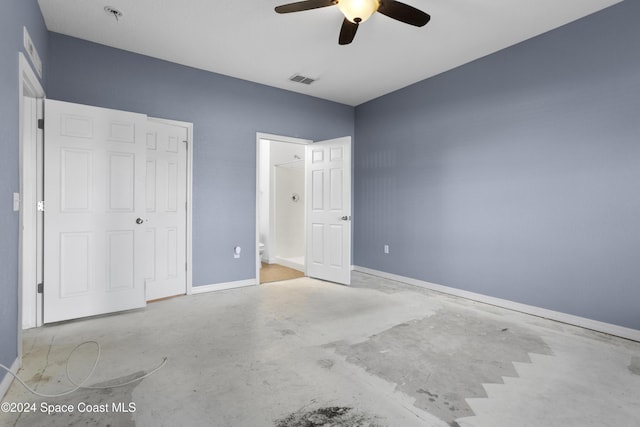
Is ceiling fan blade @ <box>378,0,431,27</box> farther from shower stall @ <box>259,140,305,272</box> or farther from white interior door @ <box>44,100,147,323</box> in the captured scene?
shower stall @ <box>259,140,305,272</box>

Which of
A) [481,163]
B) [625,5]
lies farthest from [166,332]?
[625,5]

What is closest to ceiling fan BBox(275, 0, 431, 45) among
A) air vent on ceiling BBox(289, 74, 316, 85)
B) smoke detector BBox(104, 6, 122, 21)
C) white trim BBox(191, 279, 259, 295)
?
smoke detector BBox(104, 6, 122, 21)

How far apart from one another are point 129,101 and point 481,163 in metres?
4.24

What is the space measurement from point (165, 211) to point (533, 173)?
4218 mm

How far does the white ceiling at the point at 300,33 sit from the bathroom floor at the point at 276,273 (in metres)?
2.98

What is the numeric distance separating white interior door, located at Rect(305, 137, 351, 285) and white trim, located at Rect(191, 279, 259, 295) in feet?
3.22

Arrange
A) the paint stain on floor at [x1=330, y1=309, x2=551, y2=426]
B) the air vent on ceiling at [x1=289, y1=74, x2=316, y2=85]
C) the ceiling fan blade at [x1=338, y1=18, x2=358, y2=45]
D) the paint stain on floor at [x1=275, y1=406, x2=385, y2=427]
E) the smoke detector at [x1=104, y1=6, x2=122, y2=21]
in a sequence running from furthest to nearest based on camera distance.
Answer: the air vent on ceiling at [x1=289, y1=74, x2=316, y2=85], the smoke detector at [x1=104, y1=6, x2=122, y2=21], the ceiling fan blade at [x1=338, y1=18, x2=358, y2=45], the paint stain on floor at [x1=330, y1=309, x2=551, y2=426], the paint stain on floor at [x1=275, y1=406, x2=385, y2=427]

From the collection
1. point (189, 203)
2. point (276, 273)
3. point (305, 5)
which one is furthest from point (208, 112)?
point (276, 273)

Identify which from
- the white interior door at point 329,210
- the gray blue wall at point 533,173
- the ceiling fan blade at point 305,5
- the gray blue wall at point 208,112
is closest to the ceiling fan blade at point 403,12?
the ceiling fan blade at point 305,5

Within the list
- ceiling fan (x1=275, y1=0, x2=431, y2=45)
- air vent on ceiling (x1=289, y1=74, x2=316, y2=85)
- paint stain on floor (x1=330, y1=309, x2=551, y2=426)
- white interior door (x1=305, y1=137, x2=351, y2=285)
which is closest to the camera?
paint stain on floor (x1=330, y1=309, x2=551, y2=426)

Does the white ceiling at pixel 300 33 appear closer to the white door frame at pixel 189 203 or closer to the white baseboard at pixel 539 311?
the white door frame at pixel 189 203

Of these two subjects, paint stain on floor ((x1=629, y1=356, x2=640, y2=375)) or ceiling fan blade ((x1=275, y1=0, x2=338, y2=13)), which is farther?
ceiling fan blade ((x1=275, y1=0, x2=338, y2=13))

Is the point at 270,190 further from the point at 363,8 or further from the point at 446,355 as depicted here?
the point at 446,355

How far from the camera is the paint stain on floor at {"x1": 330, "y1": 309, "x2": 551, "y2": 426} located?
1.93 meters
